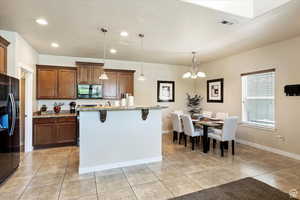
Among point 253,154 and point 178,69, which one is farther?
point 178,69

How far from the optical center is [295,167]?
10.7 ft

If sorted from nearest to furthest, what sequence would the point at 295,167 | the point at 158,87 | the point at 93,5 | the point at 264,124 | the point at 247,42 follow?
the point at 93,5 < the point at 295,167 < the point at 247,42 < the point at 264,124 < the point at 158,87

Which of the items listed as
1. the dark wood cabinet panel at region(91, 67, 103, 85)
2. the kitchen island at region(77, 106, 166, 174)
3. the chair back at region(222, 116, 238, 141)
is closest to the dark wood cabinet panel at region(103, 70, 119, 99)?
the dark wood cabinet panel at region(91, 67, 103, 85)

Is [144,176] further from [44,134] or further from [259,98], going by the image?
[259,98]

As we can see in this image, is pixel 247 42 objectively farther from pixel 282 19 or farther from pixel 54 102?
pixel 54 102

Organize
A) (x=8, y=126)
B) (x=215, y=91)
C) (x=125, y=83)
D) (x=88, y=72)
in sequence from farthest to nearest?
(x=215, y=91)
(x=125, y=83)
(x=88, y=72)
(x=8, y=126)

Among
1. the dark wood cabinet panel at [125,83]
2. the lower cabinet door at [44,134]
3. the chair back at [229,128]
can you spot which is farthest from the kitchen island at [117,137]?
the dark wood cabinet panel at [125,83]

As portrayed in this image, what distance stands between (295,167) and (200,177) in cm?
203

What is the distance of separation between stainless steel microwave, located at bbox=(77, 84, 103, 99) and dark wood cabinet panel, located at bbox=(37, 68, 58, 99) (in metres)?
0.65

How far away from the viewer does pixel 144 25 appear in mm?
3039

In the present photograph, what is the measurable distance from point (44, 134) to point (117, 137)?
94.8 inches

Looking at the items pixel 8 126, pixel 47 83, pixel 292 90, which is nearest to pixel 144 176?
pixel 8 126

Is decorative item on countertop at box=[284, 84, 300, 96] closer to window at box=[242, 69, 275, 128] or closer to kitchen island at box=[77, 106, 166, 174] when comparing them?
window at box=[242, 69, 275, 128]

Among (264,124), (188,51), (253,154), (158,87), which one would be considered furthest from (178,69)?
(253,154)
